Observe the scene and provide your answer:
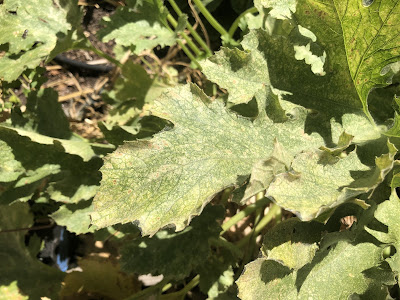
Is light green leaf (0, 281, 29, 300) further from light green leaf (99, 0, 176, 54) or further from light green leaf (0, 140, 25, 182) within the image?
light green leaf (99, 0, 176, 54)

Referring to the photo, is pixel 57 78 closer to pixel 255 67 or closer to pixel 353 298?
pixel 255 67

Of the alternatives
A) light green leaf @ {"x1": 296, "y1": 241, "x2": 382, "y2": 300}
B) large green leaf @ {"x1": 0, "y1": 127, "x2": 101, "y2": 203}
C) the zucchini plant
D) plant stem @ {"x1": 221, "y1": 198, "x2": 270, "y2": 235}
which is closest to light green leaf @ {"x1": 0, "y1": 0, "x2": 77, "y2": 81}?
the zucchini plant

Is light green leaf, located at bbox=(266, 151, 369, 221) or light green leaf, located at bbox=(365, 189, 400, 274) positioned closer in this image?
light green leaf, located at bbox=(266, 151, 369, 221)

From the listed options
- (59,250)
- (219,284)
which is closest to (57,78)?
(59,250)

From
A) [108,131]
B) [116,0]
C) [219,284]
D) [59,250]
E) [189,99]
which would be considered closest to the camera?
[189,99]

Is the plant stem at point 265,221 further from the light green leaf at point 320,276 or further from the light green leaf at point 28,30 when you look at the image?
the light green leaf at point 28,30

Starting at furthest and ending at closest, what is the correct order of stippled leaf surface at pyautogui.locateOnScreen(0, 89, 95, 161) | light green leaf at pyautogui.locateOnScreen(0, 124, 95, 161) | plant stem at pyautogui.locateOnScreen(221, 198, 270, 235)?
plant stem at pyautogui.locateOnScreen(221, 198, 270, 235)
stippled leaf surface at pyautogui.locateOnScreen(0, 89, 95, 161)
light green leaf at pyautogui.locateOnScreen(0, 124, 95, 161)

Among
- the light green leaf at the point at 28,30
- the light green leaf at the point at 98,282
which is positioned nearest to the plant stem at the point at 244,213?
the light green leaf at the point at 98,282
